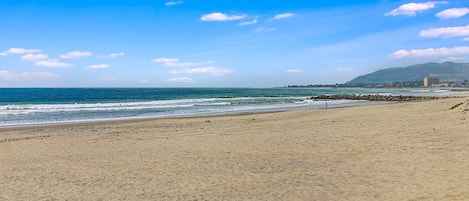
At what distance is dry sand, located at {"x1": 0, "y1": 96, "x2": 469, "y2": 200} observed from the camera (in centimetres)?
807

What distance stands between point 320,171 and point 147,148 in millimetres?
6661

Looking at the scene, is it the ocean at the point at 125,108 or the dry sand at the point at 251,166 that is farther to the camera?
the ocean at the point at 125,108

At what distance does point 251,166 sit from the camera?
10.6 meters

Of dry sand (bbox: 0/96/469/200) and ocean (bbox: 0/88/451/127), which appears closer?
dry sand (bbox: 0/96/469/200)

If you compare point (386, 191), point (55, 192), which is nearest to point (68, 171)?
point (55, 192)

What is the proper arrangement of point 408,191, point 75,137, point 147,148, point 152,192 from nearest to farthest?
point 408,191, point 152,192, point 147,148, point 75,137

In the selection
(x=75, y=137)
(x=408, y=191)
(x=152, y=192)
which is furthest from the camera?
(x=75, y=137)

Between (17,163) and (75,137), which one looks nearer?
(17,163)

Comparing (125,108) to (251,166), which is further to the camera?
(125,108)

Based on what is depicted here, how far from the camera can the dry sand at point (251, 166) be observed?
318 inches

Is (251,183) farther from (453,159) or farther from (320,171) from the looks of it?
(453,159)

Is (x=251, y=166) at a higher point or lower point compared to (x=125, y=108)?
lower

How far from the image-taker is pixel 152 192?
27.3ft

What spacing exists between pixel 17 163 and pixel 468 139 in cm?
1328
